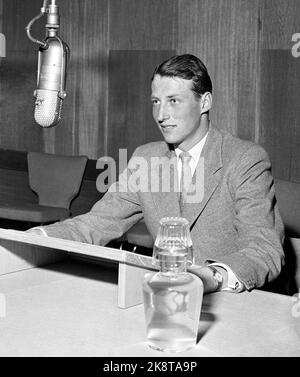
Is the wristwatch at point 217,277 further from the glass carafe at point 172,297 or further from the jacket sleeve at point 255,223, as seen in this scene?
the glass carafe at point 172,297

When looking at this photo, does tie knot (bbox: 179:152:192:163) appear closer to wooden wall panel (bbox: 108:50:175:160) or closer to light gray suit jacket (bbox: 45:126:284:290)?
light gray suit jacket (bbox: 45:126:284:290)

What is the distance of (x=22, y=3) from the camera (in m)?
6.48

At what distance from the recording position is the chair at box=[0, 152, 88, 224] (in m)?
4.48

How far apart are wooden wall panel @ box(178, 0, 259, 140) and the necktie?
8.25 ft

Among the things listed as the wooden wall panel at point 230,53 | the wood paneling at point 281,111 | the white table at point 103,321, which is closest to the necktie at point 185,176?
the white table at point 103,321

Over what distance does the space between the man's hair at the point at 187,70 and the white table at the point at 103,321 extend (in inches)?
30.5

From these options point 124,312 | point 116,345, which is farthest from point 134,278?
point 116,345

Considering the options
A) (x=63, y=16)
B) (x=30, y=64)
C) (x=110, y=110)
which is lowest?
(x=110, y=110)

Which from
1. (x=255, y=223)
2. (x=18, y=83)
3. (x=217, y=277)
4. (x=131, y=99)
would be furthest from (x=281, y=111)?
(x=217, y=277)

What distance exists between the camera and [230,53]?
5.05 metres

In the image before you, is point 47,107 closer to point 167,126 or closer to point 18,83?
point 167,126

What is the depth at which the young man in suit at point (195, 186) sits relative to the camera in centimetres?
230
